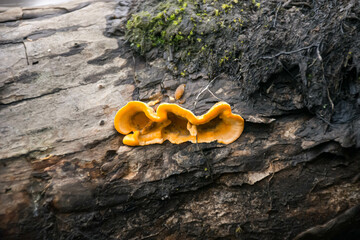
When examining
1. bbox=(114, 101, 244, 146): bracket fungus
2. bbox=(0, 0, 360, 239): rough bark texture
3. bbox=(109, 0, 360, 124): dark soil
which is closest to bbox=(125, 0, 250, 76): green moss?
bbox=(109, 0, 360, 124): dark soil

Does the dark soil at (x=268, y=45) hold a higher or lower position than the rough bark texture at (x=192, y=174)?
higher

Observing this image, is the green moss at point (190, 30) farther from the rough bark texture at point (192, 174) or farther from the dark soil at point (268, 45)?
the rough bark texture at point (192, 174)

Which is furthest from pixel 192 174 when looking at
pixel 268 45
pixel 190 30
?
pixel 190 30

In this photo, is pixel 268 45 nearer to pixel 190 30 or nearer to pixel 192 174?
pixel 190 30

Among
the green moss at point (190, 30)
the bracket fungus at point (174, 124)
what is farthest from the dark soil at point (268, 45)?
the bracket fungus at point (174, 124)

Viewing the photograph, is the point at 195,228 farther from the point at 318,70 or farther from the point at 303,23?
the point at 303,23

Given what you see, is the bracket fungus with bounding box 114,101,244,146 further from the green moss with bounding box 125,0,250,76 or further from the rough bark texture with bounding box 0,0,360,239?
the green moss with bounding box 125,0,250,76

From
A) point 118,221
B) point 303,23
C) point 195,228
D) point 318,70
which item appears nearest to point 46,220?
point 118,221
